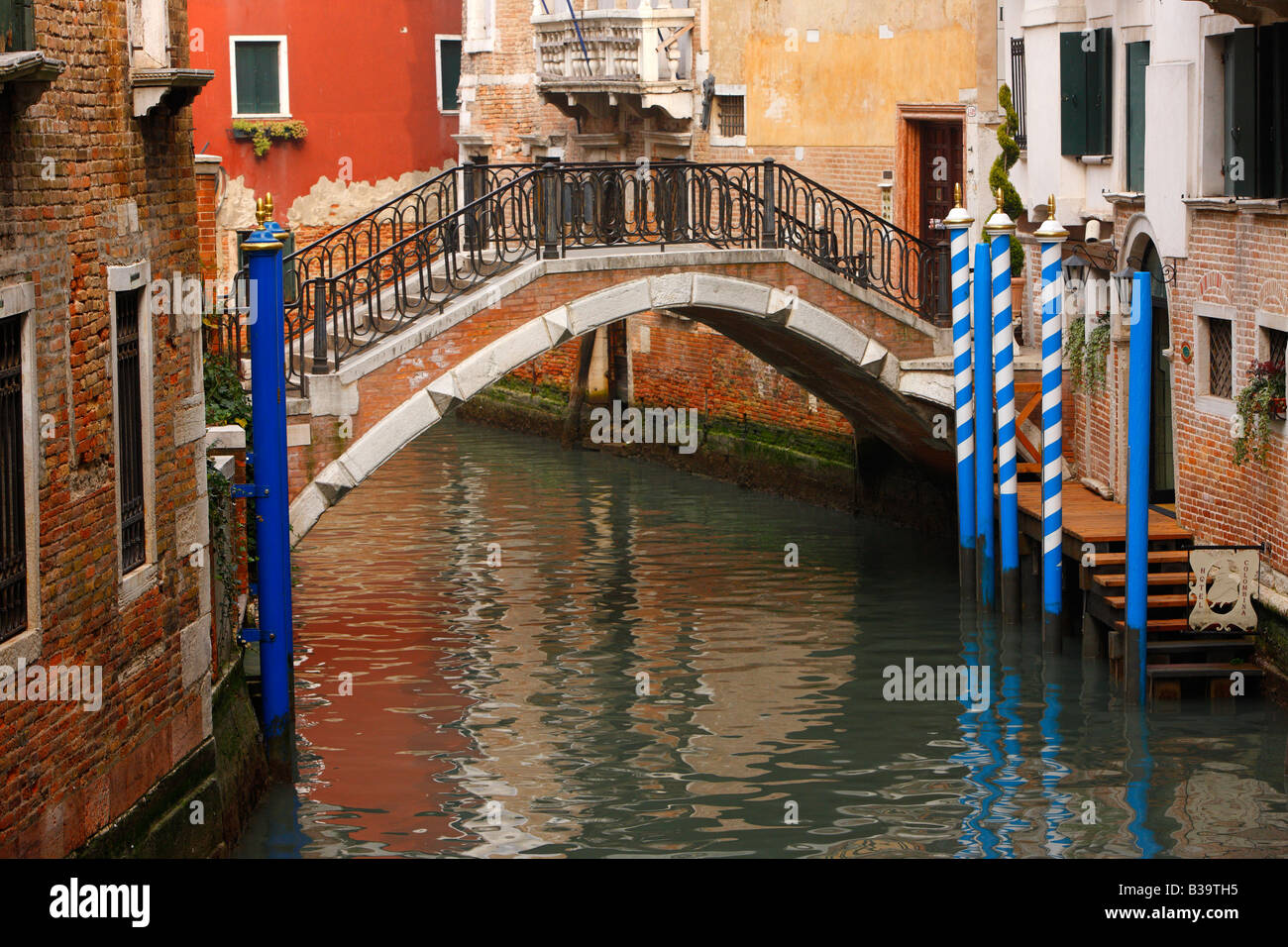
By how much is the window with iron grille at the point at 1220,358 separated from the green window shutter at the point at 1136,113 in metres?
1.29

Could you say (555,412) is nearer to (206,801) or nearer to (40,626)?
(206,801)

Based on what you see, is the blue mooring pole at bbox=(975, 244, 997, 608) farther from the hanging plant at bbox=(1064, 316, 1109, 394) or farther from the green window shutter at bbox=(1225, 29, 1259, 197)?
the green window shutter at bbox=(1225, 29, 1259, 197)

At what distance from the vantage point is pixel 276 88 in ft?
74.6

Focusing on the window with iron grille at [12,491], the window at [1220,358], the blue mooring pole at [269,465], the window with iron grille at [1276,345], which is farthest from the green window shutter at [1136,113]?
the window with iron grille at [12,491]

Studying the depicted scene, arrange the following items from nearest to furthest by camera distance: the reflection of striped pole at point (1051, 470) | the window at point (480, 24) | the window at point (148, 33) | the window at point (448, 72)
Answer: the window at point (148, 33) → the reflection of striped pole at point (1051, 470) → the window at point (480, 24) → the window at point (448, 72)

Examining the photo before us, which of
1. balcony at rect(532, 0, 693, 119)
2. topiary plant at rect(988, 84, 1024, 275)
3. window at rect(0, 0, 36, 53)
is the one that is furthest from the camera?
balcony at rect(532, 0, 693, 119)

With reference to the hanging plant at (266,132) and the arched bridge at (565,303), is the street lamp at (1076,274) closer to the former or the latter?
the arched bridge at (565,303)

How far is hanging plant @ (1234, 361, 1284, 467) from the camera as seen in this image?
33.8ft

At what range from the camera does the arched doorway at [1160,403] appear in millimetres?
12312

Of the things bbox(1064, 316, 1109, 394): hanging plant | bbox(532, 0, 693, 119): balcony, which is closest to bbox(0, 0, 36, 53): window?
bbox(1064, 316, 1109, 394): hanging plant

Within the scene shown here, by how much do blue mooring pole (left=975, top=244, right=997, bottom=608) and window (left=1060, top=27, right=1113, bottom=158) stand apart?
1.01 m

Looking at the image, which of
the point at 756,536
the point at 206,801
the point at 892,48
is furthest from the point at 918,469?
the point at 206,801

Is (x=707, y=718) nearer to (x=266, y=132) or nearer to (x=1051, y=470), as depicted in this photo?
(x=1051, y=470)
